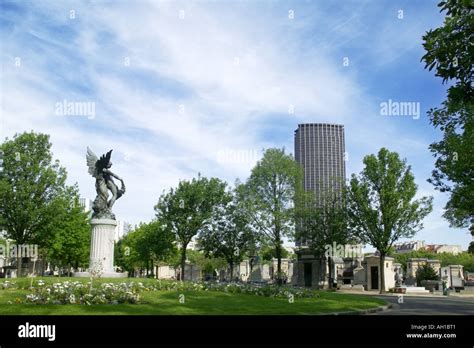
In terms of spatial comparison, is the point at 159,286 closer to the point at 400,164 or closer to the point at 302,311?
the point at 302,311

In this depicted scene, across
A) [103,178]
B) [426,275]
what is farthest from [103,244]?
[426,275]

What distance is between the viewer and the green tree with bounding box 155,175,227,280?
51.4 meters

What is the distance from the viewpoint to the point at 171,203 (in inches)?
2062

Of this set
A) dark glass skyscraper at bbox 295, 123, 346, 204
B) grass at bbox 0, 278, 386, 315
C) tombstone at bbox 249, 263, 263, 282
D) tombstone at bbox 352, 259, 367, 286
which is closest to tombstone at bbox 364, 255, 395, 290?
tombstone at bbox 352, 259, 367, 286

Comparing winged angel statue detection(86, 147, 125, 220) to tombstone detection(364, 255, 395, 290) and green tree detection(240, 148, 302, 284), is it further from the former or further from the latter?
tombstone detection(364, 255, 395, 290)

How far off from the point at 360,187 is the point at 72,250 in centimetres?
3600

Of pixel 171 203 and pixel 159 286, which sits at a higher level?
pixel 171 203

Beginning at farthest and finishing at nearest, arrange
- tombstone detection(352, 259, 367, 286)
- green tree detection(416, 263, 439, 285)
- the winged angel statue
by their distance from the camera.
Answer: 1. green tree detection(416, 263, 439, 285)
2. tombstone detection(352, 259, 367, 286)
3. the winged angel statue

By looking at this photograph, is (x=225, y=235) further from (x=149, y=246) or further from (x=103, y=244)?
(x=103, y=244)

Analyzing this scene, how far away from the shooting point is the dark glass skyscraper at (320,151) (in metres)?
74.8

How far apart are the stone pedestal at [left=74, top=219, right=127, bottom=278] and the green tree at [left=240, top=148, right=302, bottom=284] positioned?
20327mm

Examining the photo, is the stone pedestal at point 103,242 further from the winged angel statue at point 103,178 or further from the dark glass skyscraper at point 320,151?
the dark glass skyscraper at point 320,151

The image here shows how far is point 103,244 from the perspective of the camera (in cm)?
3097
